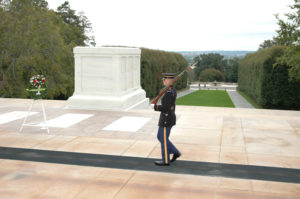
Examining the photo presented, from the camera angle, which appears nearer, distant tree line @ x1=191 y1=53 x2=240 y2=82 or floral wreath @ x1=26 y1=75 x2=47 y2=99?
floral wreath @ x1=26 y1=75 x2=47 y2=99

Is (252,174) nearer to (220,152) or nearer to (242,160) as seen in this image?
(242,160)

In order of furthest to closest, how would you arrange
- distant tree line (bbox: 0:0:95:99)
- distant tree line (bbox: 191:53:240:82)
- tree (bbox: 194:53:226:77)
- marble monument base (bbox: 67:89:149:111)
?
tree (bbox: 194:53:226:77) → distant tree line (bbox: 191:53:240:82) → distant tree line (bbox: 0:0:95:99) → marble monument base (bbox: 67:89:149:111)

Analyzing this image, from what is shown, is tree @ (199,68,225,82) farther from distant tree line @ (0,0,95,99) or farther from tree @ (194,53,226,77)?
distant tree line @ (0,0,95,99)

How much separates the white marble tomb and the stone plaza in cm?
96

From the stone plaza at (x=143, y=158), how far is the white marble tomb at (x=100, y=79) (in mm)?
962

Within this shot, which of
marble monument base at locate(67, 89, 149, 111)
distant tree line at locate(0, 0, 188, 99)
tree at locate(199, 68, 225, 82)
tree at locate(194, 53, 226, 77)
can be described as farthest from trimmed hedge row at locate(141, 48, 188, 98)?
tree at locate(194, 53, 226, 77)

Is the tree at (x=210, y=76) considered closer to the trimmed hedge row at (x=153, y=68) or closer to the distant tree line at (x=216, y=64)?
the distant tree line at (x=216, y=64)

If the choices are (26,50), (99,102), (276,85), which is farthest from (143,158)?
(26,50)

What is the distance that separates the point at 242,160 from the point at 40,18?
2334 cm

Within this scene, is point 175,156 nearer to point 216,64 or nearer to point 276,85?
point 276,85

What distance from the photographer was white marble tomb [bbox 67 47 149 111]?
35.7ft

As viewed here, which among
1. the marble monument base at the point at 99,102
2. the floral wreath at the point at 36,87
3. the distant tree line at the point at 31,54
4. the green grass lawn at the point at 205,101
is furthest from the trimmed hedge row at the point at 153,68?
the floral wreath at the point at 36,87

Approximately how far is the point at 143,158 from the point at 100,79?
5324mm

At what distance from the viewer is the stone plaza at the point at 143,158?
16.0 ft
